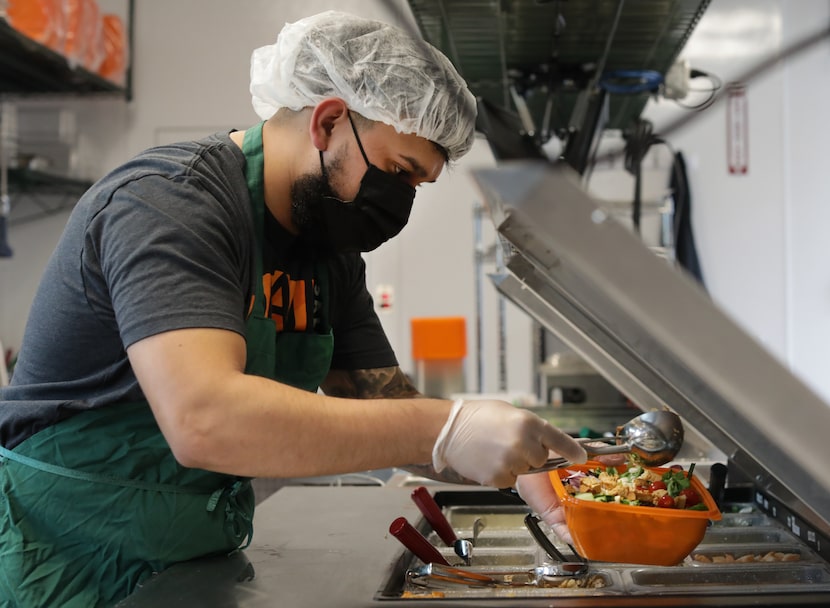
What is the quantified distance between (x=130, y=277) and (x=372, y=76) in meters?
0.51

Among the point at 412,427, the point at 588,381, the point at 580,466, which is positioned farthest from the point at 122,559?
the point at 588,381

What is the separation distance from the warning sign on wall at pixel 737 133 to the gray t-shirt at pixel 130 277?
14.8 ft

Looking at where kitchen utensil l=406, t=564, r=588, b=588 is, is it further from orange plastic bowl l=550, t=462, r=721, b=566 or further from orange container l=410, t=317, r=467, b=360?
orange container l=410, t=317, r=467, b=360

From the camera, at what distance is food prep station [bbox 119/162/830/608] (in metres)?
0.67

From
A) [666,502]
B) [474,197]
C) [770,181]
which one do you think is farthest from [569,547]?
[770,181]

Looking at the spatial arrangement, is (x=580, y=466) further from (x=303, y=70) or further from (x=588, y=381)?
(x=588, y=381)

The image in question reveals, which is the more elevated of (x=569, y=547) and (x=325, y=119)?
(x=325, y=119)

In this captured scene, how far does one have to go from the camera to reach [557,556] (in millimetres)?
1188

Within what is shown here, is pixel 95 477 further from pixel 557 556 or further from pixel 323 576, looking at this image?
pixel 557 556

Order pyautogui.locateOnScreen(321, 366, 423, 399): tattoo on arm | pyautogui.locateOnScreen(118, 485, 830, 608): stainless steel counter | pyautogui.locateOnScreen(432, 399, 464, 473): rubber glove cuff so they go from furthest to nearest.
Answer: pyautogui.locateOnScreen(321, 366, 423, 399): tattoo on arm → pyautogui.locateOnScreen(432, 399, 464, 473): rubber glove cuff → pyautogui.locateOnScreen(118, 485, 830, 608): stainless steel counter

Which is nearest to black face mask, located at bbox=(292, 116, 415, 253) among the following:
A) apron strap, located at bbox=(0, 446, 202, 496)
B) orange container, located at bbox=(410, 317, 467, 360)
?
apron strap, located at bbox=(0, 446, 202, 496)

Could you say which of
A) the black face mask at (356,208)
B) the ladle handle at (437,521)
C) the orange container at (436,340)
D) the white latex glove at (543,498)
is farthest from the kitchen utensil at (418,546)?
the orange container at (436,340)

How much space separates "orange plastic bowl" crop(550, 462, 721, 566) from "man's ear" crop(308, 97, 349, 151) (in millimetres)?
647

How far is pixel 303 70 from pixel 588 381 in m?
2.29
